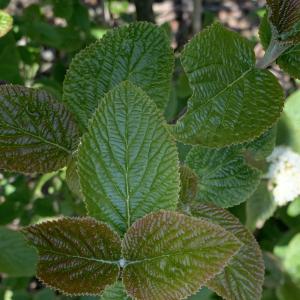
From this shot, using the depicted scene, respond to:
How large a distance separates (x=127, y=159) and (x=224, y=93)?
19 cm

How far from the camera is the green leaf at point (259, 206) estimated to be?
1.74 m

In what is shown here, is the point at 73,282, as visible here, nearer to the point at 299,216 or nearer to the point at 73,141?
the point at 73,141

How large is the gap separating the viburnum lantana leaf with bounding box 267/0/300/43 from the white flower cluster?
0.98 meters

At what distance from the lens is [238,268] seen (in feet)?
2.69

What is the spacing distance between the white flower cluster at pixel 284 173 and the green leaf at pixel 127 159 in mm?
1077

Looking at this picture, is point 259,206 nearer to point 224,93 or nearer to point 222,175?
point 222,175

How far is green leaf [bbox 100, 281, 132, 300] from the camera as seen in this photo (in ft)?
2.39

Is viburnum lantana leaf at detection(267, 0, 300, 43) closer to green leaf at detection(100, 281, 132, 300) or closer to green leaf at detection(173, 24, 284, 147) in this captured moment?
green leaf at detection(173, 24, 284, 147)

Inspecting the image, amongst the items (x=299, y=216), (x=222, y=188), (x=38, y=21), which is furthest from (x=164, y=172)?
(x=299, y=216)

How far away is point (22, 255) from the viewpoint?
0.92m

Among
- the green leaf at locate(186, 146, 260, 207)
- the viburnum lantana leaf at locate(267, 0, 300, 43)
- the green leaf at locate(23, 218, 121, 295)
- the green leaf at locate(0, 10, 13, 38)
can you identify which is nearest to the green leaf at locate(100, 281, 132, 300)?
the green leaf at locate(23, 218, 121, 295)

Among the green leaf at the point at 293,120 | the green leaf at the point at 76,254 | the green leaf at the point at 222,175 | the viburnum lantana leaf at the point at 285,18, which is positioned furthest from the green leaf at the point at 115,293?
the green leaf at the point at 293,120

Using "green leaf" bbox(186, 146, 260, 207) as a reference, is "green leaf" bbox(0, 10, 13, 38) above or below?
above

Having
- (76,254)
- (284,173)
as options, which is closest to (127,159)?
(76,254)
